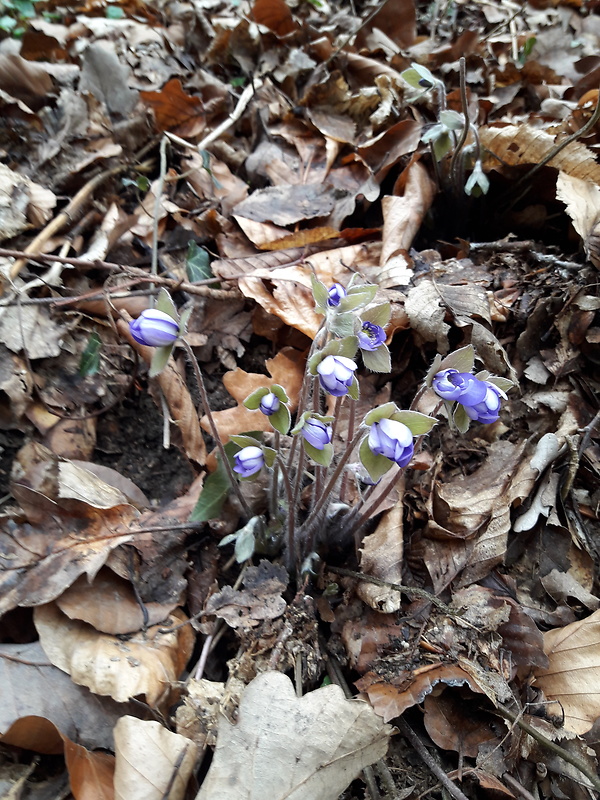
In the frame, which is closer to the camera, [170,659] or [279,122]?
[170,659]

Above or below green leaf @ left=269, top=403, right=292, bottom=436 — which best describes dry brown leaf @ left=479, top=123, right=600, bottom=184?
above

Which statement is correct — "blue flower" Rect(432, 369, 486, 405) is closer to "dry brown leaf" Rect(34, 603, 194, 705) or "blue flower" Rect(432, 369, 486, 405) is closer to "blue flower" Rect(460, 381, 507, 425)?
"blue flower" Rect(460, 381, 507, 425)

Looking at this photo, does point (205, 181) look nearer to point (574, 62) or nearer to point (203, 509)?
point (203, 509)

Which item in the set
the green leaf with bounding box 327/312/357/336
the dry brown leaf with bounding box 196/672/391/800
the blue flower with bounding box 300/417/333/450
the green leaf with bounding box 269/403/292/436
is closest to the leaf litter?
the dry brown leaf with bounding box 196/672/391/800

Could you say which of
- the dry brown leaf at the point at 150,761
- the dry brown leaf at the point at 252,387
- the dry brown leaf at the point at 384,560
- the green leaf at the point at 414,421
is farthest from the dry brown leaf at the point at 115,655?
the green leaf at the point at 414,421

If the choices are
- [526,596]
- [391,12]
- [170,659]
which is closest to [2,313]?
[170,659]

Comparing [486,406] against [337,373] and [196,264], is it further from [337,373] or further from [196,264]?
[196,264]
